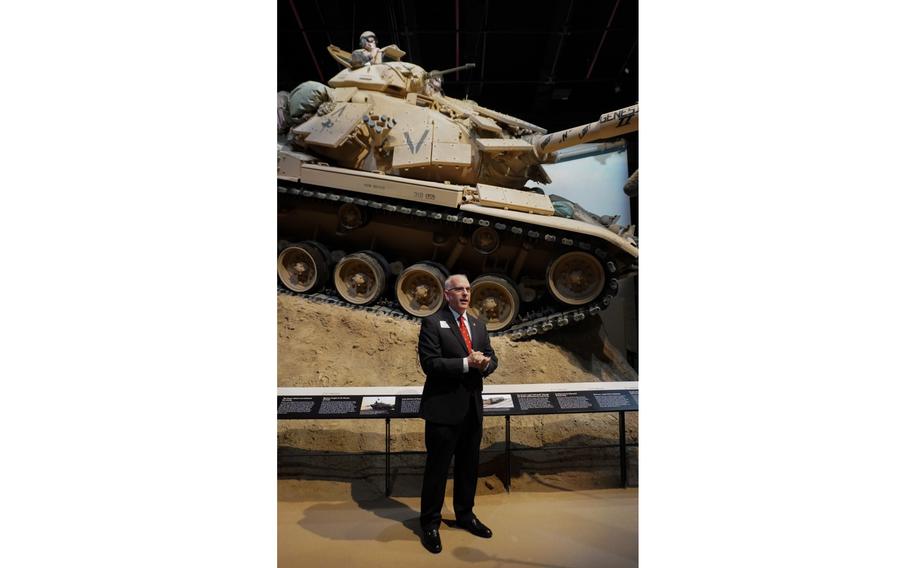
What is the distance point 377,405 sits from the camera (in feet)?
11.5

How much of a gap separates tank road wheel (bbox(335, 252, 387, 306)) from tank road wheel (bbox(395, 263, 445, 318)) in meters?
0.19

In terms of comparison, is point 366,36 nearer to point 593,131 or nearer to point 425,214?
point 425,214

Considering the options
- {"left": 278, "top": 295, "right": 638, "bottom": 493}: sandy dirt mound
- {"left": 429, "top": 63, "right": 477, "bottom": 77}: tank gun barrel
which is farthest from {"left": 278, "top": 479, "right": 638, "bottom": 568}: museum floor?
{"left": 429, "top": 63, "right": 477, "bottom": 77}: tank gun barrel

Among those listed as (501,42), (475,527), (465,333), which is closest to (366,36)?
(501,42)

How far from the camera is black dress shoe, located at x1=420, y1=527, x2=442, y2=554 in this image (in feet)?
9.66

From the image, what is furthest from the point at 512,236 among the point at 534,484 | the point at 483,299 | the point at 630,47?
the point at 534,484

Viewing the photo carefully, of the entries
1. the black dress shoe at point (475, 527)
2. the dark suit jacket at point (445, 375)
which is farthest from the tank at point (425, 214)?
the black dress shoe at point (475, 527)

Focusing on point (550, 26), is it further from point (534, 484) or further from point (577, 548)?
point (577, 548)

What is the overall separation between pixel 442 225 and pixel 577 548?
10.2 ft

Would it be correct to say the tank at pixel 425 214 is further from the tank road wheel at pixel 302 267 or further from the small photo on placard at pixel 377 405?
the small photo on placard at pixel 377 405

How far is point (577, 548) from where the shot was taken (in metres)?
2.99

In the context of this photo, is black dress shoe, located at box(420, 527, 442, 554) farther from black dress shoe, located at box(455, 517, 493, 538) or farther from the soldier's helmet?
the soldier's helmet

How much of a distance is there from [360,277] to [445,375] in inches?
98.4

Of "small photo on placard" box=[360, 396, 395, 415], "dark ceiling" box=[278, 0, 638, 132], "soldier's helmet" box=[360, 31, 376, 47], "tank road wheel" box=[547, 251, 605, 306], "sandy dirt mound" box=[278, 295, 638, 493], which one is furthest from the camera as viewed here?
"tank road wheel" box=[547, 251, 605, 306]
